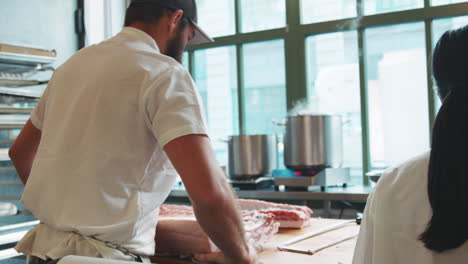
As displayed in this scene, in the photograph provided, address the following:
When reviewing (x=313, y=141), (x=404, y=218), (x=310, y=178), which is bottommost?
(x=310, y=178)

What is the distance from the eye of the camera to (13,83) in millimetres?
2359

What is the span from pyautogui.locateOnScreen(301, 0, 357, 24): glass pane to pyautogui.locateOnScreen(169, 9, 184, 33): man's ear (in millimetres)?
2615

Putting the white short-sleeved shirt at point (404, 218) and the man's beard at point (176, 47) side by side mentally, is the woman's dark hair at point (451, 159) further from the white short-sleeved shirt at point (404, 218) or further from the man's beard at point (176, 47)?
the man's beard at point (176, 47)

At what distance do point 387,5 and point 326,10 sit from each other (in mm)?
475

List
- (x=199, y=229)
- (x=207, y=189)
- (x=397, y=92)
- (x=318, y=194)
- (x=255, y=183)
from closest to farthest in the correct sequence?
(x=207, y=189)
(x=199, y=229)
(x=318, y=194)
(x=255, y=183)
(x=397, y=92)

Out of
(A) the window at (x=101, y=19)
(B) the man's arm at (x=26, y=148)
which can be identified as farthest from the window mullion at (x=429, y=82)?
(B) the man's arm at (x=26, y=148)

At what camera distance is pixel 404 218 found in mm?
1019

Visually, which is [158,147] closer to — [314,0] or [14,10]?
[14,10]

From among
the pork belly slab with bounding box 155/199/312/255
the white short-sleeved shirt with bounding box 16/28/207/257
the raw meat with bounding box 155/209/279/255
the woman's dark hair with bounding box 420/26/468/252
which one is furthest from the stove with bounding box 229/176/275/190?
the woman's dark hair with bounding box 420/26/468/252


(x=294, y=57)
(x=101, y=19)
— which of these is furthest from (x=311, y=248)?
(x=101, y=19)

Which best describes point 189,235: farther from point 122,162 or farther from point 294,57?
point 294,57

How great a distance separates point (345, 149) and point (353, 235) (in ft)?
7.16

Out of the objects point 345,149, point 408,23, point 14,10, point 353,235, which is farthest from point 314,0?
point 353,235

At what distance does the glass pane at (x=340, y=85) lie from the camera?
367 centimetres
